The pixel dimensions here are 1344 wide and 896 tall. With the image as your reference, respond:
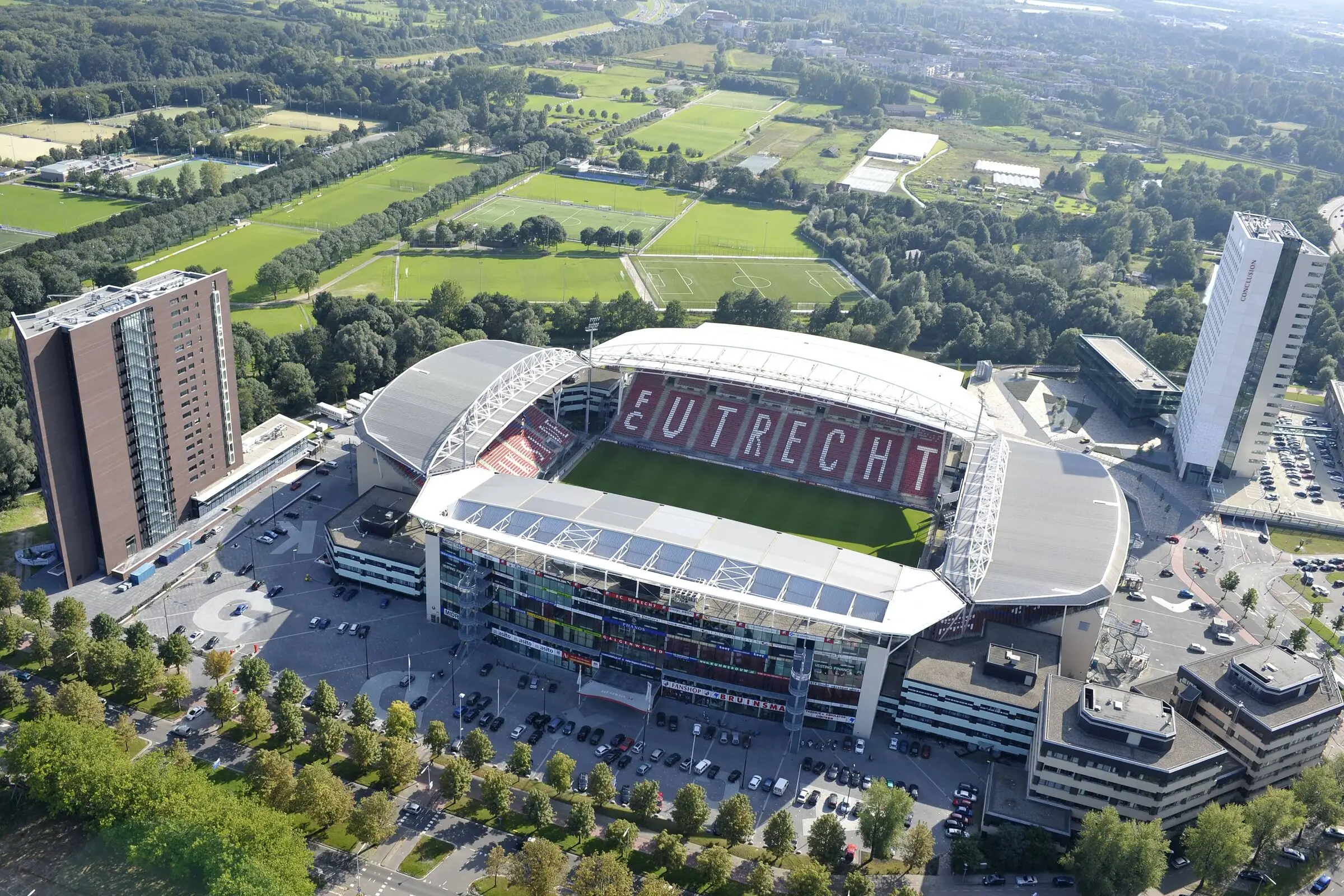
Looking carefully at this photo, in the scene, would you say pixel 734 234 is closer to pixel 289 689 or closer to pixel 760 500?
pixel 760 500

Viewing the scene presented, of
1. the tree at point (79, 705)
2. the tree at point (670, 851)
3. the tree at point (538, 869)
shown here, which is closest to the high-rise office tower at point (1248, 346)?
the tree at point (670, 851)

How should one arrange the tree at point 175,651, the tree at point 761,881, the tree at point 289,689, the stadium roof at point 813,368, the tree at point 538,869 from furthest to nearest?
the stadium roof at point 813,368 < the tree at point 175,651 < the tree at point 289,689 < the tree at point 761,881 < the tree at point 538,869

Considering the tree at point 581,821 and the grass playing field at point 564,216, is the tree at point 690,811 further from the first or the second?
the grass playing field at point 564,216

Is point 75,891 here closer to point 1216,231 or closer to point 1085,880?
point 1085,880

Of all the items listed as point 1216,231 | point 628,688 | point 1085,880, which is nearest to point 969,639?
point 1085,880

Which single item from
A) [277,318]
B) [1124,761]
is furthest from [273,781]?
[277,318]

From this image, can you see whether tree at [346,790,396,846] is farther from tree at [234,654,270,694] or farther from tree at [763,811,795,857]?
tree at [763,811,795,857]
